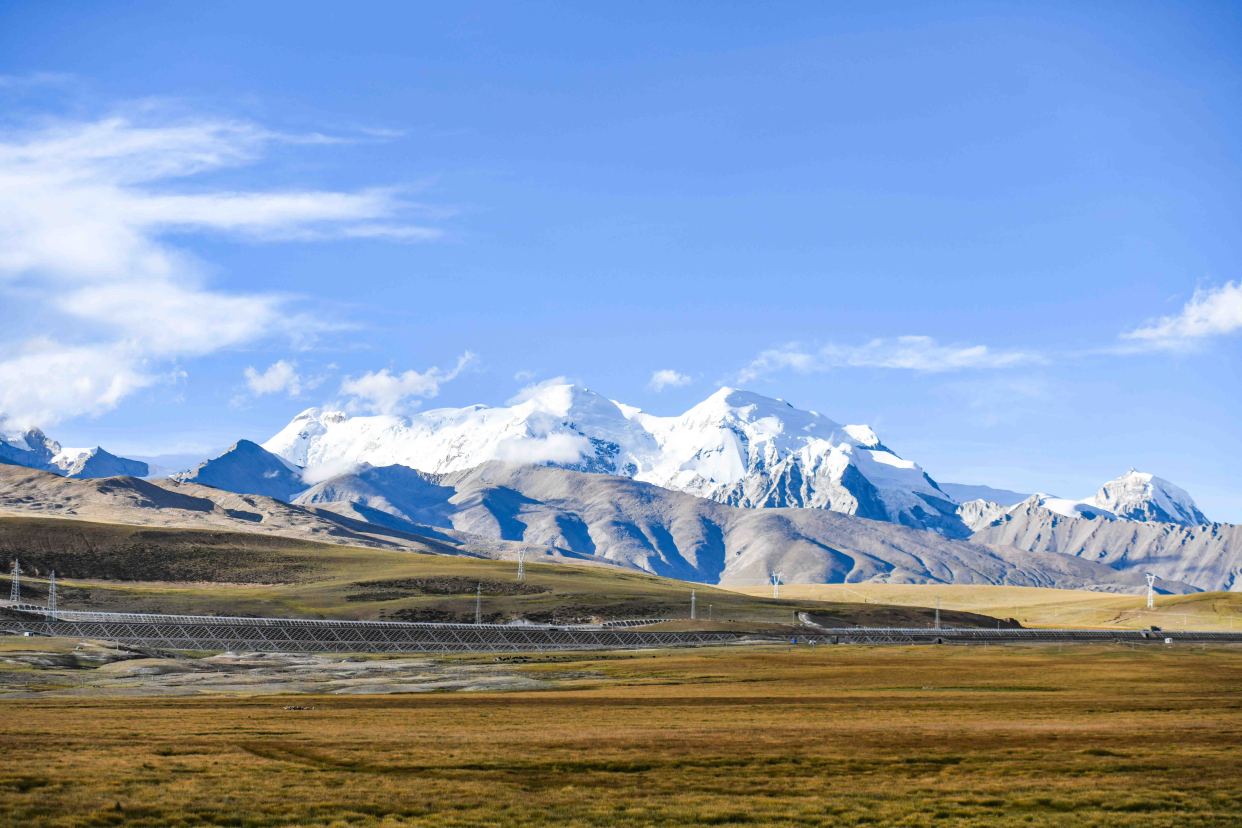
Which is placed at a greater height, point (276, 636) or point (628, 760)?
point (628, 760)

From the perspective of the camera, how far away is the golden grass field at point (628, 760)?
4012 centimetres

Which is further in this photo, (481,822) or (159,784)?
(159,784)

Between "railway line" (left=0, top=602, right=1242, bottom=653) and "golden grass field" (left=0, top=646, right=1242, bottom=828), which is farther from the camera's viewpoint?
"railway line" (left=0, top=602, right=1242, bottom=653)

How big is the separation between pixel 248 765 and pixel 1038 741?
34791 mm

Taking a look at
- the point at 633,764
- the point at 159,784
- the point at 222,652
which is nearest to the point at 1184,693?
the point at 633,764

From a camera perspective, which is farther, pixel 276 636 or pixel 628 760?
pixel 276 636

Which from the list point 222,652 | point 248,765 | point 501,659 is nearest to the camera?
point 248,765

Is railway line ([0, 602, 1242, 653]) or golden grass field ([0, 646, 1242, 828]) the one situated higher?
golden grass field ([0, 646, 1242, 828])

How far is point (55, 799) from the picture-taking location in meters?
39.4

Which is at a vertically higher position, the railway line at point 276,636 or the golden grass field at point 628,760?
the golden grass field at point 628,760

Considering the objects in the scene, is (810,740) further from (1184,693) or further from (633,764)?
(1184,693)

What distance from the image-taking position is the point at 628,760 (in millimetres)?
51906

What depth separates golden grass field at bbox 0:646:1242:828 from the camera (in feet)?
132

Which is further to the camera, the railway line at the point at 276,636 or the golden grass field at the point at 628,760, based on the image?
the railway line at the point at 276,636
